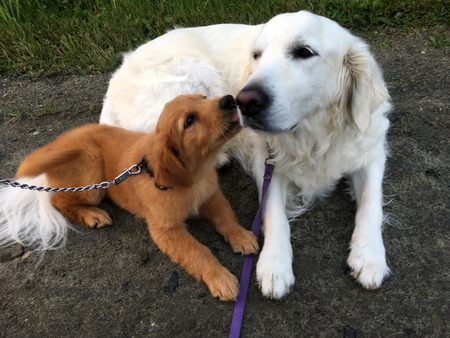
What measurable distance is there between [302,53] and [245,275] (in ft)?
4.56

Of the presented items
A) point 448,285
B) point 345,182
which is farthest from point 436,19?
point 448,285

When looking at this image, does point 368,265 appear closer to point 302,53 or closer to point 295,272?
point 295,272

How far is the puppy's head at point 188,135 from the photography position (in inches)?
94.0

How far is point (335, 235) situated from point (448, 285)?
2.29 ft

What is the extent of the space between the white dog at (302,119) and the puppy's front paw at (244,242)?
0.09m

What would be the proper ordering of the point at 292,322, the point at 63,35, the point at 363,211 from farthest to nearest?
1. the point at 63,35
2. the point at 363,211
3. the point at 292,322

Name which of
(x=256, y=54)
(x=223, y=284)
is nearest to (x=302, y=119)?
(x=256, y=54)

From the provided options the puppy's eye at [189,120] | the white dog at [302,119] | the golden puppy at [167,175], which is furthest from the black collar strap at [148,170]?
the white dog at [302,119]

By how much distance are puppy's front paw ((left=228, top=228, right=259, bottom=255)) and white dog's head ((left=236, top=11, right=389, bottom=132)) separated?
2.55 feet

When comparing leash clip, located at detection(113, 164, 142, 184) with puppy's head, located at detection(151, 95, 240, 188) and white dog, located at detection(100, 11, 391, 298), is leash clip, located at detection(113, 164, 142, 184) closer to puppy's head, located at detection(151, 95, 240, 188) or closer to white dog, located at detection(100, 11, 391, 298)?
puppy's head, located at detection(151, 95, 240, 188)

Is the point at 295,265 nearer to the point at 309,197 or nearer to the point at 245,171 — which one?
the point at 309,197

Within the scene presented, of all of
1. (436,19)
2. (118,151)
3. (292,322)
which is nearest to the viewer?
(292,322)

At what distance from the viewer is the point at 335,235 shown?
2709 millimetres

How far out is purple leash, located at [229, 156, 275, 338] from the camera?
7.53ft
